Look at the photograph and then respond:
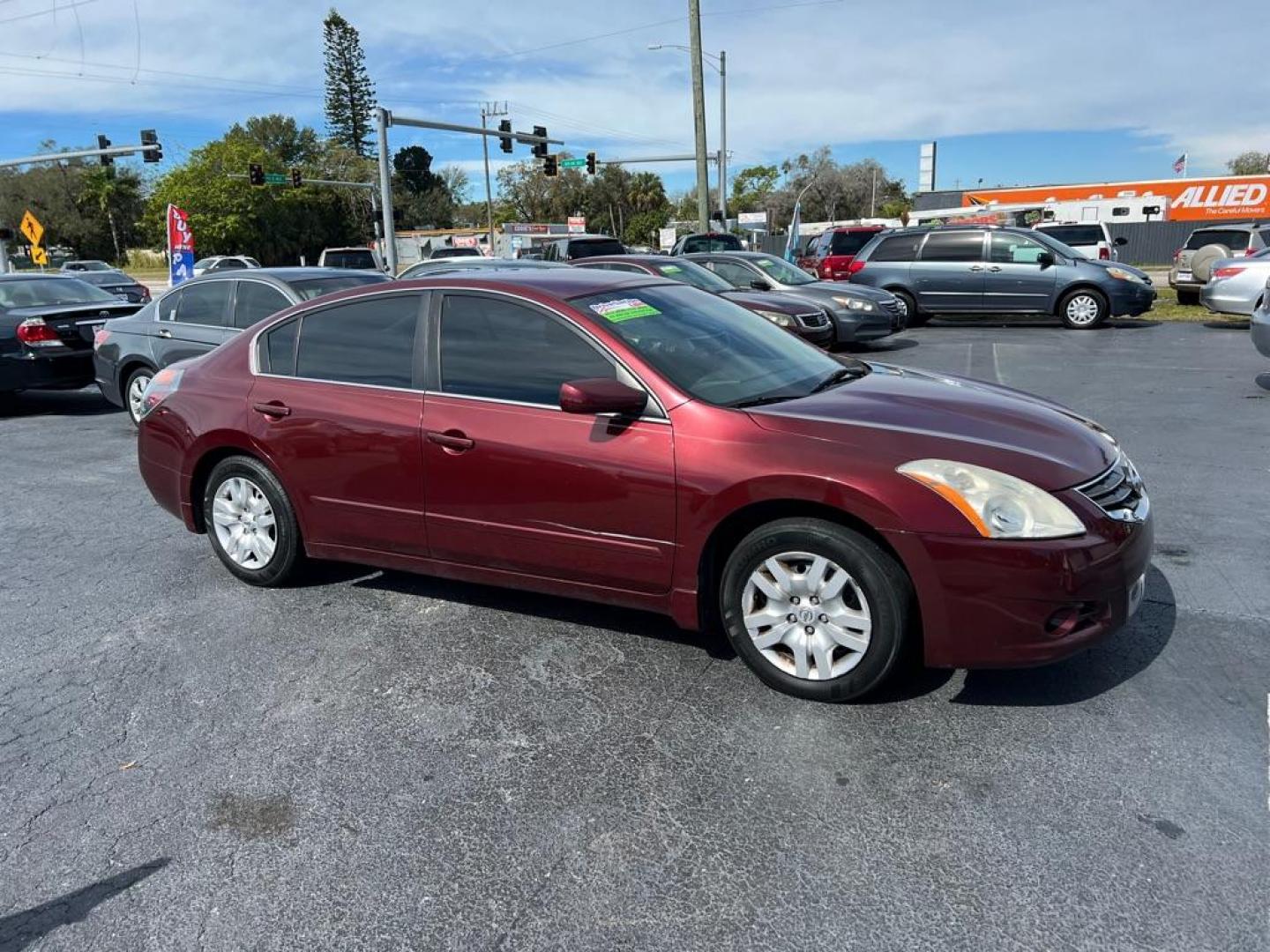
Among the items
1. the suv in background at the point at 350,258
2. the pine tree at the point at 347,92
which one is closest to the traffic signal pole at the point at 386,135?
the suv in background at the point at 350,258

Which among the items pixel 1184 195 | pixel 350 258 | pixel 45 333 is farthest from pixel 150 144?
pixel 1184 195

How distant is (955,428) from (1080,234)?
23889 mm

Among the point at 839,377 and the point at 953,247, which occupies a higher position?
the point at 953,247

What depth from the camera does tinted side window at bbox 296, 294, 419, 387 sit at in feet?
14.5

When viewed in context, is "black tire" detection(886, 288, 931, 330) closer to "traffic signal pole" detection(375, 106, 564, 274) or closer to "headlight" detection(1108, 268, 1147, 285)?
"headlight" detection(1108, 268, 1147, 285)

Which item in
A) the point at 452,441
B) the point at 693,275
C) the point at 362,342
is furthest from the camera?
the point at 693,275

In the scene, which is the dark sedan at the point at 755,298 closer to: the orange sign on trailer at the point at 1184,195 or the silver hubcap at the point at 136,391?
the silver hubcap at the point at 136,391

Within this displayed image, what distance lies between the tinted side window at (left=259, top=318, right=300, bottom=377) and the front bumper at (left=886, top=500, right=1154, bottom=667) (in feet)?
10.1

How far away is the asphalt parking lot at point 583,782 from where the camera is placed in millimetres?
2488

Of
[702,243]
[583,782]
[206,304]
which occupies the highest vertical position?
[702,243]

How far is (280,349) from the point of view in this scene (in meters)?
4.82

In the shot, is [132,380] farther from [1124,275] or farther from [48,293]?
[1124,275]

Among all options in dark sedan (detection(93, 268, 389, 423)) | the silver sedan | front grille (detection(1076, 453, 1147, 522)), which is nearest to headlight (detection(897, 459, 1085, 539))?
front grille (detection(1076, 453, 1147, 522))

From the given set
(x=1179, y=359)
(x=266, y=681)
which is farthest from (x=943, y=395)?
(x=1179, y=359)
